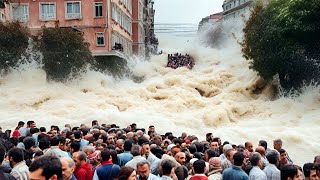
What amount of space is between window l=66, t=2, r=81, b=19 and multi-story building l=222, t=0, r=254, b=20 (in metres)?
31.0

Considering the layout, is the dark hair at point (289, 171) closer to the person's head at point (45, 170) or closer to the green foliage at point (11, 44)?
the person's head at point (45, 170)

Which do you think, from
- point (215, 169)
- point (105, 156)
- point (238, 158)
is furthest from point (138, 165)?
point (238, 158)

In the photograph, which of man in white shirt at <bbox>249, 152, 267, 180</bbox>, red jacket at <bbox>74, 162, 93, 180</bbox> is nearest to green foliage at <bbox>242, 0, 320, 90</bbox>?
man in white shirt at <bbox>249, 152, 267, 180</bbox>

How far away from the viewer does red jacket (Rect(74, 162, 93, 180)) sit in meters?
6.67

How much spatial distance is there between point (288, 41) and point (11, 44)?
18.1 metres

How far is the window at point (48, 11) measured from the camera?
32969mm

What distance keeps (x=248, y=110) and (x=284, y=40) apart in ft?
16.0

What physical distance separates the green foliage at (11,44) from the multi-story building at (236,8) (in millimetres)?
37042

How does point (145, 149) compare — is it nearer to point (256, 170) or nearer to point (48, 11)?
point (256, 170)

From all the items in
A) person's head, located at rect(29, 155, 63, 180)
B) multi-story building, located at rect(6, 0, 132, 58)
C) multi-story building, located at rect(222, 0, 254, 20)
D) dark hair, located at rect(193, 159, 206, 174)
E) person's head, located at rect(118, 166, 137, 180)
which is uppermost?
multi-story building, located at rect(222, 0, 254, 20)

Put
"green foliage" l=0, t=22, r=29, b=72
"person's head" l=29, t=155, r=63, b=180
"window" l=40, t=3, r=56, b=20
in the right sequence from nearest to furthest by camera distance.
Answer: "person's head" l=29, t=155, r=63, b=180 → "green foliage" l=0, t=22, r=29, b=72 → "window" l=40, t=3, r=56, b=20

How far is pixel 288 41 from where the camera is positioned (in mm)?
25562

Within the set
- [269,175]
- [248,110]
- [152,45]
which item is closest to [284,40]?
[248,110]

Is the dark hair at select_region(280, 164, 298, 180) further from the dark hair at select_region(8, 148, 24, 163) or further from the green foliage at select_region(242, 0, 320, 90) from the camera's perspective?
the green foliage at select_region(242, 0, 320, 90)
